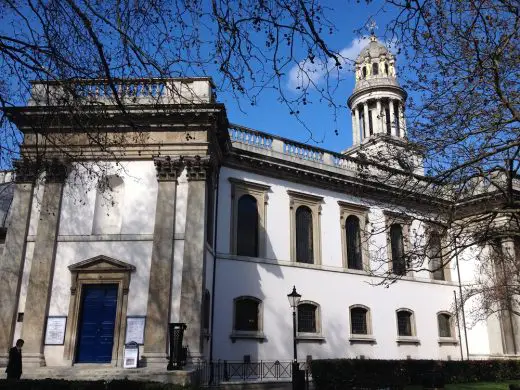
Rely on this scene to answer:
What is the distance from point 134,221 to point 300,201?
28.6ft

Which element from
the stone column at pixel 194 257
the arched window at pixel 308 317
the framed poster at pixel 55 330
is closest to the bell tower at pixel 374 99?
the arched window at pixel 308 317

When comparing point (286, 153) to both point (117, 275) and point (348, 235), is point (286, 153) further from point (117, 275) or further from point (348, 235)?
point (117, 275)

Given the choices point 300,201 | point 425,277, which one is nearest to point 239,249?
point 300,201

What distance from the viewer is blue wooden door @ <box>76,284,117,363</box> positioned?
17.0 meters

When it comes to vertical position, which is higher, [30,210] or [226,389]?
[30,210]

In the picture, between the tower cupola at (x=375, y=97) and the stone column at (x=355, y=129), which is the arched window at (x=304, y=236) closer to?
the tower cupola at (x=375, y=97)

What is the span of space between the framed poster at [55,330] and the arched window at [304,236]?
1064 cm

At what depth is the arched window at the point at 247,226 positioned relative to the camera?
22031 millimetres

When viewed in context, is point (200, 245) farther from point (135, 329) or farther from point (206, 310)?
point (135, 329)

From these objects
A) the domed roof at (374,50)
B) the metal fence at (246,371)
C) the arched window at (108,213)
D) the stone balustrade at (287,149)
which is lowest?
the metal fence at (246,371)

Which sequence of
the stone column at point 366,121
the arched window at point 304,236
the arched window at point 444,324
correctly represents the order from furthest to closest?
the stone column at point 366,121
the arched window at point 444,324
the arched window at point 304,236

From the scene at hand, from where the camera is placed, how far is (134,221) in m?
18.3

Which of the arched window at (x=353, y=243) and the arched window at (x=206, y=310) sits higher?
the arched window at (x=353, y=243)

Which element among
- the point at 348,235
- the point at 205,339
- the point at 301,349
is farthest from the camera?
the point at 348,235
